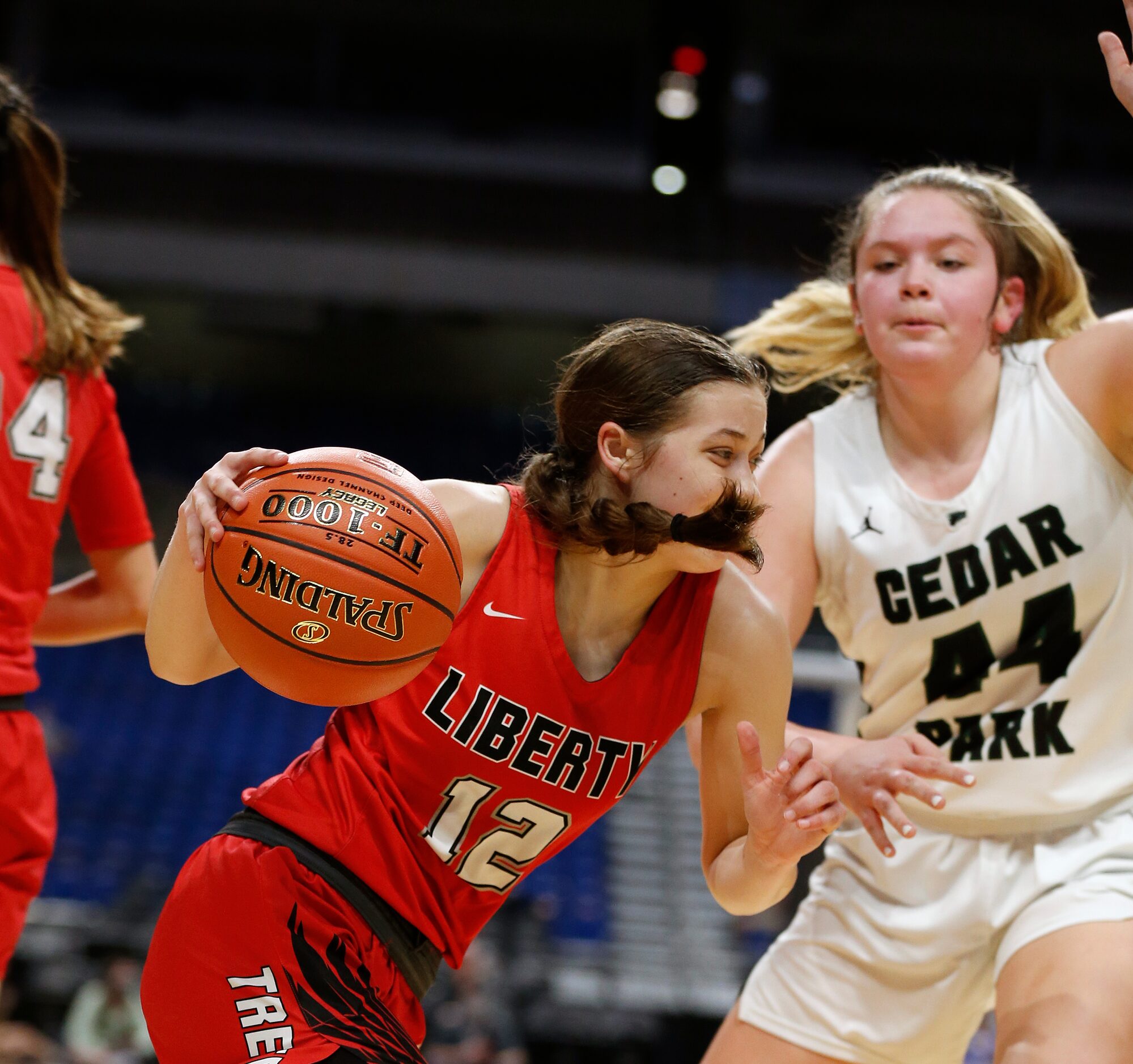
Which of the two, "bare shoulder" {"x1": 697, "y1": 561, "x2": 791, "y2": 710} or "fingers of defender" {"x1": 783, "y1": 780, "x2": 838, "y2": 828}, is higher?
"bare shoulder" {"x1": 697, "y1": 561, "x2": 791, "y2": 710}

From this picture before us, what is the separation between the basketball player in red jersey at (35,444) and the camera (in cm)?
269

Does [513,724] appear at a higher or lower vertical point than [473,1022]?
higher

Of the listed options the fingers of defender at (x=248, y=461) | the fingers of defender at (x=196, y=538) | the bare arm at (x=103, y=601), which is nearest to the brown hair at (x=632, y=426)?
the fingers of defender at (x=248, y=461)

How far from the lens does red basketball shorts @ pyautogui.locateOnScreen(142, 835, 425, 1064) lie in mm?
2035

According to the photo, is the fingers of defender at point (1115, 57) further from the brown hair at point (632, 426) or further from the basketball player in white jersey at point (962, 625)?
the brown hair at point (632, 426)

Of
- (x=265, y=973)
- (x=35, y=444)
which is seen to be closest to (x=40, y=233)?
(x=35, y=444)

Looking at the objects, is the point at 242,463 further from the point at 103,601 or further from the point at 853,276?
the point at 853,276

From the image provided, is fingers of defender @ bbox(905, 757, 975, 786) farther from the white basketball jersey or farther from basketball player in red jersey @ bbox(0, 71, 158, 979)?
basketball player in red jersey @ bbox(0, 71, 158, 979)

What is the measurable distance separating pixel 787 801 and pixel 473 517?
2.45 ft

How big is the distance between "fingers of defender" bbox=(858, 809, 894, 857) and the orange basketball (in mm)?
866

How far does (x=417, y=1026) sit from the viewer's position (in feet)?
7.61

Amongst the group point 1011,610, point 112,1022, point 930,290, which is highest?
point 930,290

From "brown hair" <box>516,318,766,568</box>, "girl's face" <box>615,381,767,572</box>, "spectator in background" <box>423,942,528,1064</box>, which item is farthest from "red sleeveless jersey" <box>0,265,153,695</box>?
"spectator in background" <box>423,942,528,1064</box>

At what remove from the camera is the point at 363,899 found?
7.22 feet
